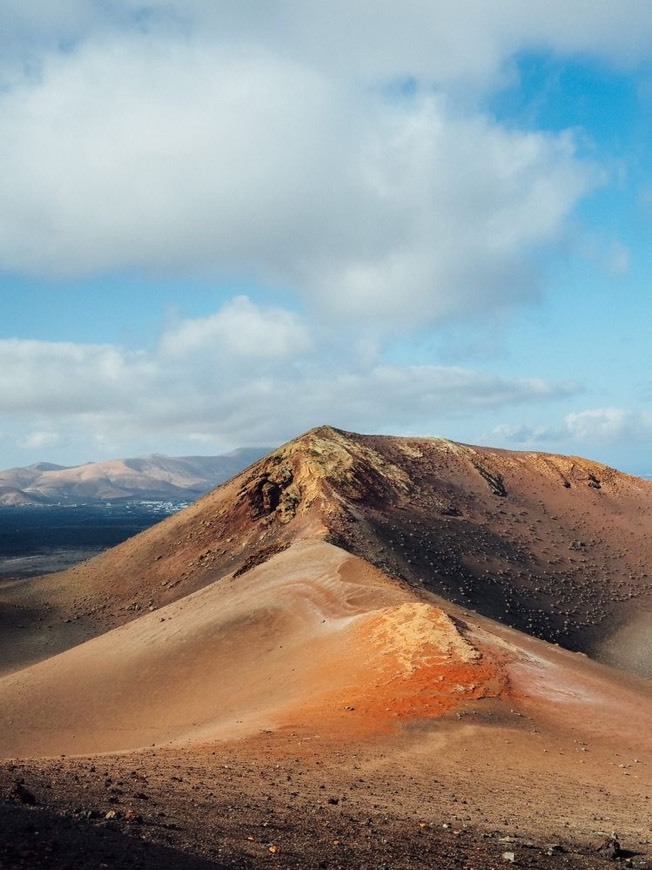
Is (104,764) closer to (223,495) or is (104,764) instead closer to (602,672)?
(602,672)

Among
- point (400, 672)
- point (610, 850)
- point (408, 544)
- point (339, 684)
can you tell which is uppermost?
point (408, 544)

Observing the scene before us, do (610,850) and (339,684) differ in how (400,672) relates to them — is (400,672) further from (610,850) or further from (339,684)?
(610,850)

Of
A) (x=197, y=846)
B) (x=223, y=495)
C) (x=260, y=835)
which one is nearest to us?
(x=197, y=846)

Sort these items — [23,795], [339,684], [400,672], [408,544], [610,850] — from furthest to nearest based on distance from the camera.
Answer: [408,544]
[339,684]
[400,672]
[610,850]
[23,795]

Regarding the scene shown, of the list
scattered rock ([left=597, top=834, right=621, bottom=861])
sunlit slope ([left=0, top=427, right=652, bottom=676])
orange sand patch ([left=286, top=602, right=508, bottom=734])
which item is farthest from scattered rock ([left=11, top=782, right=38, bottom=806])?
sunlit slope ([left=0, top=427, right=652, bottom=676])

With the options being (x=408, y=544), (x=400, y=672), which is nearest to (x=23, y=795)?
(x=400, y=672)

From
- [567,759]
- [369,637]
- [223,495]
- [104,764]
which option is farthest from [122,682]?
[223,495]

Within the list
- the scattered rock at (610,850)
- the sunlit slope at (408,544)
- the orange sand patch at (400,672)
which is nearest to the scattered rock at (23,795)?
the scattered rock at (610,850)

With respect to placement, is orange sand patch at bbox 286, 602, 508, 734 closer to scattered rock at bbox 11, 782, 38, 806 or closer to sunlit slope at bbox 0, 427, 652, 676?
scattered rock at bbox 11, 782, 38, 806
